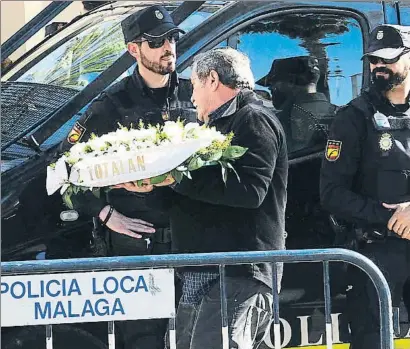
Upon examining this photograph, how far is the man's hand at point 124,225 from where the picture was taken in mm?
3537

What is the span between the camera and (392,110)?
3693 mm

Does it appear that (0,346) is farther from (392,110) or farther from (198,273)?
(392,110)

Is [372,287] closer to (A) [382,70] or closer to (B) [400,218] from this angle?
(B) [400,218]

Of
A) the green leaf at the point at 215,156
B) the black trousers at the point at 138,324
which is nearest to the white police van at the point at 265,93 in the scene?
the black trousers at the point at 138,324

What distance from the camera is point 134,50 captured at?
3.66 m

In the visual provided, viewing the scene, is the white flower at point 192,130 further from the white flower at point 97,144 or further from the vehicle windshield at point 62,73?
the vehicle windshield at point 62,73

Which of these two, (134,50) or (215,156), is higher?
(134,50)

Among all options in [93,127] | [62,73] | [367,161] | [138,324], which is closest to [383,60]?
[367,161]

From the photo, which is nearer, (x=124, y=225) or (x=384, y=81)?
(x=124, y=225)

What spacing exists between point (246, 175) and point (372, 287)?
817 mm

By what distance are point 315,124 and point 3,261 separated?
145cm

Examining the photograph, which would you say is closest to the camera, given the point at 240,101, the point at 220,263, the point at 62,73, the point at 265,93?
the point at 220,263

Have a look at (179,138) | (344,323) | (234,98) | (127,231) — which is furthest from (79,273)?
(344,323)

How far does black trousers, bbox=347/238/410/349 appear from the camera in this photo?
3674mm
